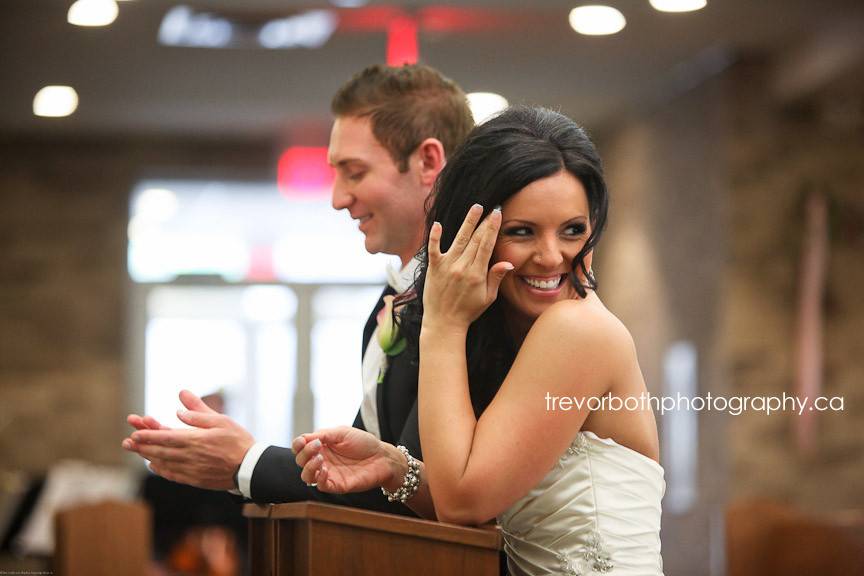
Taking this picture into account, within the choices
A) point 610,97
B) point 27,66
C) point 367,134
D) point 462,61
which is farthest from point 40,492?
point 367,134

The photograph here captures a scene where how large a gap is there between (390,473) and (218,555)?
15.3 ft

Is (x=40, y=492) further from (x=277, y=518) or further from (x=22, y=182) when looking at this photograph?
(x=277, y=518)

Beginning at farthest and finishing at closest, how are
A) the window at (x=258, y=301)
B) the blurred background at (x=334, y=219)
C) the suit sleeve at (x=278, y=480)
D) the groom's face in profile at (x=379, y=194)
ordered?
1. the window at (x=258, y=301)
2. the blurred background at (x=334, y=219)
3. the groom's face in profile at (x=379, y=194)
4. the suit sleeve at (x=278, y=480)

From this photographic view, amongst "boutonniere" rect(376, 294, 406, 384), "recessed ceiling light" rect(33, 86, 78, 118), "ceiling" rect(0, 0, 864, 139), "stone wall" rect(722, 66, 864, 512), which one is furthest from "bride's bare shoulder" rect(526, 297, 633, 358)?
"recessed ceiling light" rect(33, 86, 78, 118)

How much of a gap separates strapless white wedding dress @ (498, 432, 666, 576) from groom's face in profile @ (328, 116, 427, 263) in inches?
28.0

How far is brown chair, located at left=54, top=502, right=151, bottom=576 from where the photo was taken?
15.6 feet

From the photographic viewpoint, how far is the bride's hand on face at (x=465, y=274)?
5.10 ft

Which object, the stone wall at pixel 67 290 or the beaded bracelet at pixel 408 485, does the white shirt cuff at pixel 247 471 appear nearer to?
the beaded bracelet at pixel 408 485

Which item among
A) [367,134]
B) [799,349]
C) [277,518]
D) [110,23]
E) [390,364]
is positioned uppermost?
[110,23]

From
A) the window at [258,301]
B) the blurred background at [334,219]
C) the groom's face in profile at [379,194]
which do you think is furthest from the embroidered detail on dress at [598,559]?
→ the window at [258,301]

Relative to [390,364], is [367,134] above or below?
above

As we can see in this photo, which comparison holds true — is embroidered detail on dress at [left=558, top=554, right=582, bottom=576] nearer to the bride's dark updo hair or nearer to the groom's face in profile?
the bride's dark updo hair

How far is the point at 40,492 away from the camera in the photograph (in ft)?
24.9

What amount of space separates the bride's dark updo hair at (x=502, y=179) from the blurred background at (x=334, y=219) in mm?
1908
